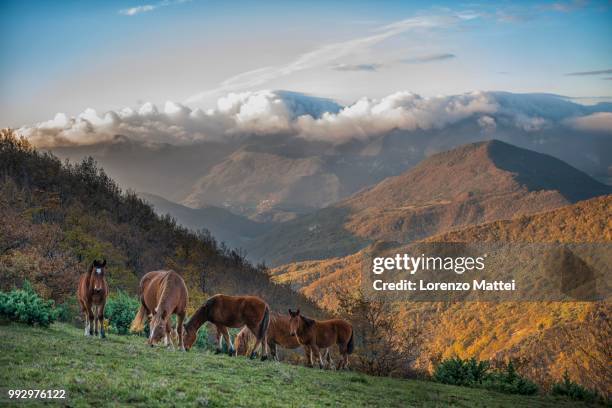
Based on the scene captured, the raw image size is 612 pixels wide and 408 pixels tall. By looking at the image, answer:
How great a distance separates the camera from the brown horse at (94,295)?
1881 cm

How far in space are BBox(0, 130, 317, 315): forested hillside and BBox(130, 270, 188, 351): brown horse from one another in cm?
1144

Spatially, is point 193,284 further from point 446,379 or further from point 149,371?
point 149,371

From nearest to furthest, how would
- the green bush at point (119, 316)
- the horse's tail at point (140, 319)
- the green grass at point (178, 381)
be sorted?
the green grass at point (178, 381), the horse's tail at point (140, 319), the green bush at point (119, 316)

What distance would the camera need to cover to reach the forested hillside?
3806 cm

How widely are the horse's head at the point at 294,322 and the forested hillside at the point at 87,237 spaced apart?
15.0m

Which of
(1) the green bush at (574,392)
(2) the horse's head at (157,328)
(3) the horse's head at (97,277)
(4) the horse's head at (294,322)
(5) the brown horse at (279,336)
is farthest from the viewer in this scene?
(5) the brown horse at (279,336)

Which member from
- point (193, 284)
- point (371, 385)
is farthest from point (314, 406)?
point (193, 284)

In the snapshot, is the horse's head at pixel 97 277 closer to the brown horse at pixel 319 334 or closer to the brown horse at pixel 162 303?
the brown horse at pixel 162 303

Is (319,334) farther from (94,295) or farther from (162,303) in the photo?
(94,295)

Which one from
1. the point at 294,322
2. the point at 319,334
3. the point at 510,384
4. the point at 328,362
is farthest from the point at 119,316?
the point at 510,384

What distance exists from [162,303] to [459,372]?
1185cm

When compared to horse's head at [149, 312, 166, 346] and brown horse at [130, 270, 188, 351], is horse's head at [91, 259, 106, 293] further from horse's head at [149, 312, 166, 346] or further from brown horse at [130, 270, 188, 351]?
horse's head at [149, 312, 166, 346]

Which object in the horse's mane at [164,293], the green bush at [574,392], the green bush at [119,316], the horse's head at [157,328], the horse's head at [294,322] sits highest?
the horse's mane at [164,293]

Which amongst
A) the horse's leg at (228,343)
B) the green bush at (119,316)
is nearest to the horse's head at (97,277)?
the horse's leg at (228,343)
